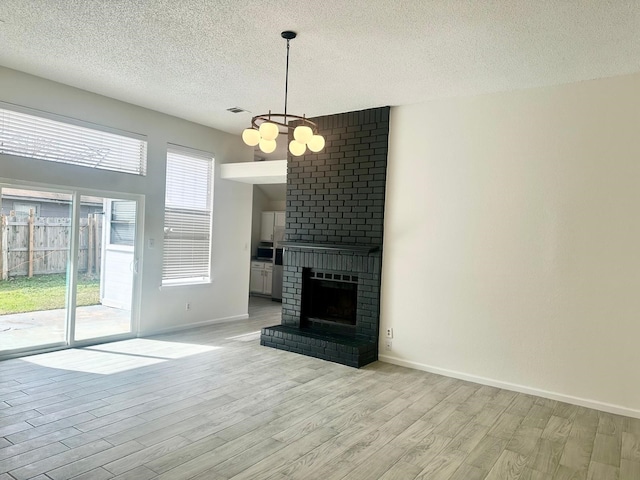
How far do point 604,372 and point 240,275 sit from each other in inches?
198

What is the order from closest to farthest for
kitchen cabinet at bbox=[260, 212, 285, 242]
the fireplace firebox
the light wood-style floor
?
the light wood-style floor → the fireplace firebox → kitchen cabinet at bbox=[260, 212, 285, 242]

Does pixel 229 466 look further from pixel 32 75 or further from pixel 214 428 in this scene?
pixel 32 75

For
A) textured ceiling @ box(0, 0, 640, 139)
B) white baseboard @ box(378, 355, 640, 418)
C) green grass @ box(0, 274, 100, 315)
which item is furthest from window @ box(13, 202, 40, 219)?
white baseboard @ box(378, 355, 640, 418)

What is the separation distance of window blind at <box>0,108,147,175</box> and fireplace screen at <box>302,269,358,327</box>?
8.73 feet

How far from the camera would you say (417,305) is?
477 centimetres

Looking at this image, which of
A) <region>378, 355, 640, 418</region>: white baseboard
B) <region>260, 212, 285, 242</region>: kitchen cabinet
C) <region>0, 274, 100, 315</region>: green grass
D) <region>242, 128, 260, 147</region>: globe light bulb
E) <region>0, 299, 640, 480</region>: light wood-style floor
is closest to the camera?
<region>0, 299, 640, 480</region>: light wood-style floor

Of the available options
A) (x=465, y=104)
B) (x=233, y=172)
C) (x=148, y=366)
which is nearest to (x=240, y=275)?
(x=233, y=172)

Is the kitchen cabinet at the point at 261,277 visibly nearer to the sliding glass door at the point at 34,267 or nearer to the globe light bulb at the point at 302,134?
the sliding glass door at the point at 34,267

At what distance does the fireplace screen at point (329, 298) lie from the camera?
530cm

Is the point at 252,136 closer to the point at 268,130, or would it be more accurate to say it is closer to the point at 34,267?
the point at 268,130

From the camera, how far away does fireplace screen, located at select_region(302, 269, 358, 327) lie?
5.30 metres

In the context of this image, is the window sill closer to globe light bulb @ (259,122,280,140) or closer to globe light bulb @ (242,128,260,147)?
globe light bulb @ (242,128,260,147)

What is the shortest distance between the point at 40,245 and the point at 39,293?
0.54m

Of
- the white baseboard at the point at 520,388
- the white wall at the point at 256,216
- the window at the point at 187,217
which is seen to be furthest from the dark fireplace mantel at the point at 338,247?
the white wall at the point at 256,216
